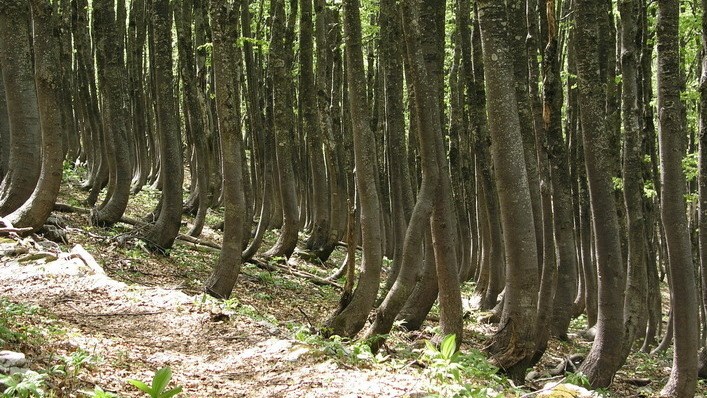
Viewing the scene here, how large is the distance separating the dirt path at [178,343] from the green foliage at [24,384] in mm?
771

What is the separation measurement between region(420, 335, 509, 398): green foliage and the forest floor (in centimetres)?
2

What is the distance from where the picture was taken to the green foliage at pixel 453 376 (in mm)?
5305

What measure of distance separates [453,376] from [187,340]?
10.7ft

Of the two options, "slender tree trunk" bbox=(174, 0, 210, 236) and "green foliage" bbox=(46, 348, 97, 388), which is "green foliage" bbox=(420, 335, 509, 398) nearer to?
"green foliage" bbox=(46, 348, 97, 388)

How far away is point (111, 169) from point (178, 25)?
4.59 metres

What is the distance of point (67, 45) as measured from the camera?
1817 cm

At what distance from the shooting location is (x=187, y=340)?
7.65 metres

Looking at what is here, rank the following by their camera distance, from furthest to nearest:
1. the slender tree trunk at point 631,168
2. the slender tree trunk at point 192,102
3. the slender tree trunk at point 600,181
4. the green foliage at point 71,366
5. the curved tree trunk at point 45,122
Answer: the slender tree trunk at point 192,102
the curved tree trunk at point 45,122
the slender tree trunk at point 631,168
the slender tree trunk at point 600,181
the green foliage at point 71,366

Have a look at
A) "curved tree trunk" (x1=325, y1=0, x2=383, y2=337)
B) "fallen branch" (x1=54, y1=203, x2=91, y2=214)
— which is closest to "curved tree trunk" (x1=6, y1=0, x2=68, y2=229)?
"fallen branch" (x1=54, y1=203, x2=91, y2=214)

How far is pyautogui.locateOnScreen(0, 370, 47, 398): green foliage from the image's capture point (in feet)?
14.6

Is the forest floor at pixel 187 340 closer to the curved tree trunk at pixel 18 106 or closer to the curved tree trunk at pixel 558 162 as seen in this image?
the curved tree trunk at pixel 18 106

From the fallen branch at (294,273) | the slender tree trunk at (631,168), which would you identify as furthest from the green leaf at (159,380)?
the fallen branch at (294,273)

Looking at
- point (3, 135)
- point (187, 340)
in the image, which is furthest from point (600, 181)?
point (3, 135)

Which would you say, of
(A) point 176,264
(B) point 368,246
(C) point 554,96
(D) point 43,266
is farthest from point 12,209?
(C) point 554,96
